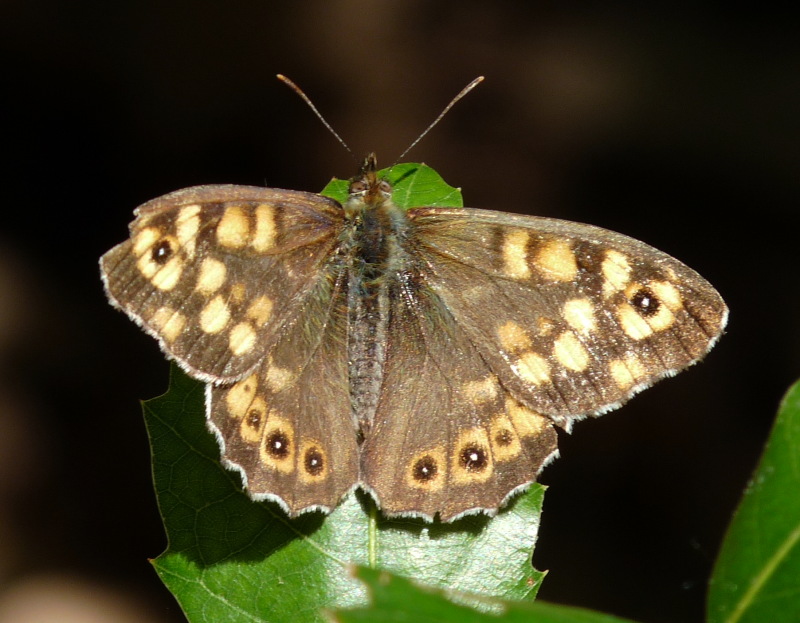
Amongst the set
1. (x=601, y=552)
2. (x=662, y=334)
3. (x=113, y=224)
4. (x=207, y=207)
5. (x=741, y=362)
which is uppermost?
(x=207, y=207)

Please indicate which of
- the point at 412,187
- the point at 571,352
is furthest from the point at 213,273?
the point at 571,352

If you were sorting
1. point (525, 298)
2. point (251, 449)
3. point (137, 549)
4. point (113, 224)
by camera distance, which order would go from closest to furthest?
point (251, 449), point (525, 298), point (137, 549), point (113, 224)

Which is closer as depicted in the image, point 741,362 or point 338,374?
point 338,374

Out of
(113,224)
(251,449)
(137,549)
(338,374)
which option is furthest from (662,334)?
(113,224)

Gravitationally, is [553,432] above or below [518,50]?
below

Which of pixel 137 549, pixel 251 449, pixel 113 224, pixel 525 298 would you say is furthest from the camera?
pixel 113 224

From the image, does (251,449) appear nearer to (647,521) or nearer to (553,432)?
(553,432)

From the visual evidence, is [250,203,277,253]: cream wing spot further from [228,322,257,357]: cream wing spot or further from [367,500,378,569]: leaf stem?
[367,500,378,569]: leaf stem
